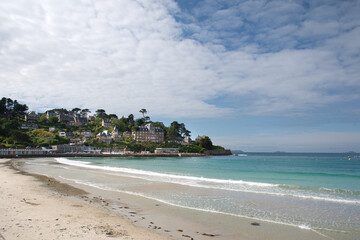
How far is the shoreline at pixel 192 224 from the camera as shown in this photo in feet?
25.3

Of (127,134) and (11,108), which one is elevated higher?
(11,108)

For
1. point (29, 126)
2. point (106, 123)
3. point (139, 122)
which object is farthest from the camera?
point (139, 122)

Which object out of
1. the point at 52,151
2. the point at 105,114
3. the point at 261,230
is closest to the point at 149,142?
the point at 52,151

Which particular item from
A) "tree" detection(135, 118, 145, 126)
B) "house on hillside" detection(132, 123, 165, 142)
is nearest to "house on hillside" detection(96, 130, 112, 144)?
"house on hillside" detection(132, 123, 165, 142)

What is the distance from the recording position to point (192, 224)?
8781mm

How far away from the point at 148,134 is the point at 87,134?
29847 millimetres

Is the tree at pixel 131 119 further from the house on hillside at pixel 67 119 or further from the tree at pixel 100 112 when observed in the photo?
the house on hillside at pixel 67 119

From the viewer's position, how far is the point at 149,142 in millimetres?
120188

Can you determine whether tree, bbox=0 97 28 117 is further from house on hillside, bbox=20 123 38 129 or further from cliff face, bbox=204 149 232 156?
cliff face, bbox=204 149 232 156

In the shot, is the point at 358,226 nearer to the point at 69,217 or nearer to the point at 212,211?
the point at 212,211

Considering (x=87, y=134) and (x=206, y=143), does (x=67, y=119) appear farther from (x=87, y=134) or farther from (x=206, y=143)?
(x=206, y=143)

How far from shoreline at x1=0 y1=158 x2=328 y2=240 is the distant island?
8661 cm

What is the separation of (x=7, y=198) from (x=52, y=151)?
3353 inches

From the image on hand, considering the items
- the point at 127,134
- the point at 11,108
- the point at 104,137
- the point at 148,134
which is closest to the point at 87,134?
the point at 104,137
